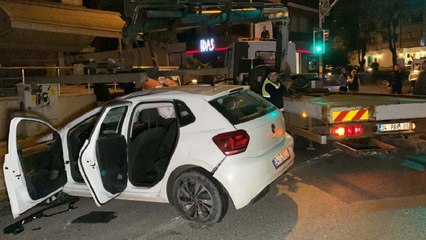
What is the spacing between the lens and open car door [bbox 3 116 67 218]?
497 centimetres

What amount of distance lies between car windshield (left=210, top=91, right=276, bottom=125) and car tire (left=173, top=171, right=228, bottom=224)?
0.78 m

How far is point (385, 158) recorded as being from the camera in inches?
306

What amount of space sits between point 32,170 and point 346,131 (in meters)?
4.41

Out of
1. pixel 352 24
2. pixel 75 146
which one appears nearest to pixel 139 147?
pixel 75 146

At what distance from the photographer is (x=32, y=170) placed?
532 centimetres

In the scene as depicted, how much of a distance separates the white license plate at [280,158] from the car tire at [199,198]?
0.76 m

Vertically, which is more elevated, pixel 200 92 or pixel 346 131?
pixel 200 92

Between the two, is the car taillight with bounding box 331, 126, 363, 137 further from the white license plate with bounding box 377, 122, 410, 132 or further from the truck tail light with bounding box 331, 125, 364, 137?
the white license plate with bounding box 377, 122, 410, 132

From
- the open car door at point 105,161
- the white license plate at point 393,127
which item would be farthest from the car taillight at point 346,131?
the open car door at point 105,161

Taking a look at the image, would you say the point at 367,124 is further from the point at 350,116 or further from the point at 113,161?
the point at 113,161

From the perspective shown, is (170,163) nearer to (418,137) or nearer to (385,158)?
(418,137)

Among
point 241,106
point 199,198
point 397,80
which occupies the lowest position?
point 199,198

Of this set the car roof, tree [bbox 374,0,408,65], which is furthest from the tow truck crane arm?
tree [bbox 374,0,408,65]

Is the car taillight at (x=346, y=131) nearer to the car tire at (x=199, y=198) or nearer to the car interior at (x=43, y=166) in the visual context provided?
the car tire at (x=199, y=198)
